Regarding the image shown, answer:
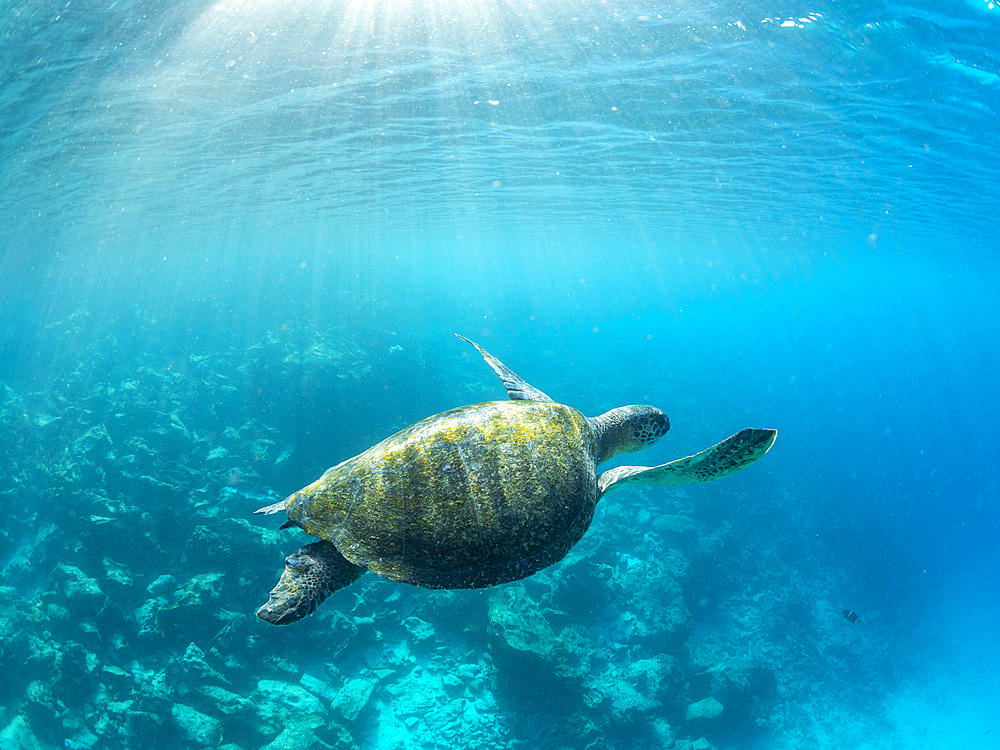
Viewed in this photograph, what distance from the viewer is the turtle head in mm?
4465

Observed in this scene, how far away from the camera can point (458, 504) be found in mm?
2811

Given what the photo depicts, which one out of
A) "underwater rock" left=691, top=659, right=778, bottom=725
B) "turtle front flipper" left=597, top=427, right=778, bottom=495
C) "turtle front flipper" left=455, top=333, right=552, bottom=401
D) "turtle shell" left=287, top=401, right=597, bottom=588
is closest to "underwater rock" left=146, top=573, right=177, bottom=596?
"turtle shell" left=287, top=401, right=597, bottom=588

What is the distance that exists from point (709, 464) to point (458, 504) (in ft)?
6.07

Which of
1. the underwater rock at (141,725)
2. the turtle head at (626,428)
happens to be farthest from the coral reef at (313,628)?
the turtle head at (626,428)

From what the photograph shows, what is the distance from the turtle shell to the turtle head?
4.09 ft

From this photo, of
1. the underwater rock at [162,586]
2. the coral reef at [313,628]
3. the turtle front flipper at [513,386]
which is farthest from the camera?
the underwater rock at [162,586]

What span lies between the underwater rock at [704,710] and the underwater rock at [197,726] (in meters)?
8.71

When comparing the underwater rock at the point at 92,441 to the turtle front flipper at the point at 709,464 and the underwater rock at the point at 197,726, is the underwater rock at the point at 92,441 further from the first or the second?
the turtle front flipper at the point at 709,464

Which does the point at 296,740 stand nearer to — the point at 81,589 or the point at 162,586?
the point at 162,586

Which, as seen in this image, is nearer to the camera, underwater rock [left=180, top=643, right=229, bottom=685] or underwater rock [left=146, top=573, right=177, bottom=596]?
underwater rock [left=180, top=643, right=229, bottom=685]

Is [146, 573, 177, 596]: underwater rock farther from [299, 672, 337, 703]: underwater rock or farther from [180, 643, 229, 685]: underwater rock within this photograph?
[299, 672, 337, 703]: underwater rock

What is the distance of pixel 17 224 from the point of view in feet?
75.2

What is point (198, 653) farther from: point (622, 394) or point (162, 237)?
point (162, 237)

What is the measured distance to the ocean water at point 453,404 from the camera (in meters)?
7.71
